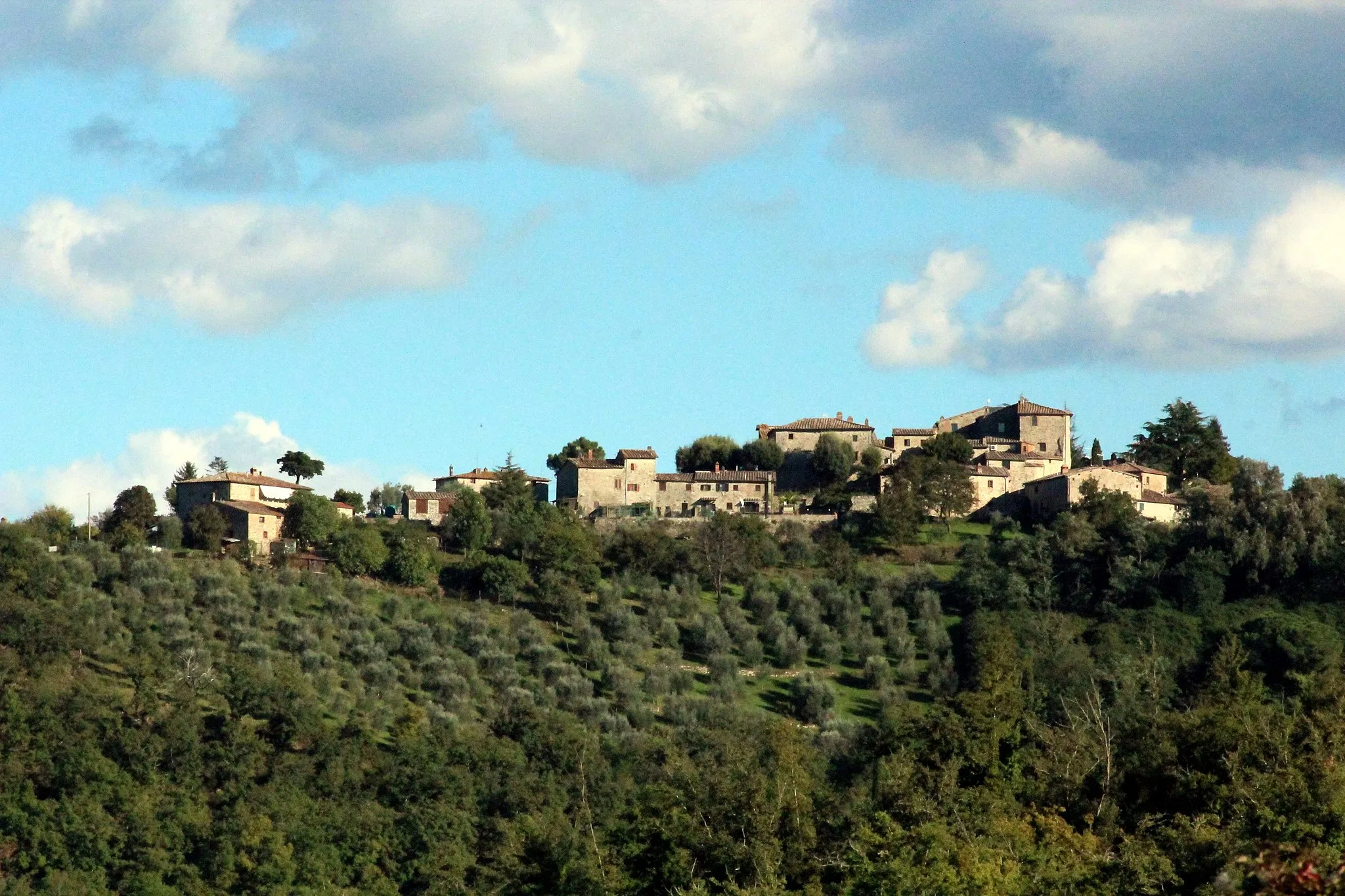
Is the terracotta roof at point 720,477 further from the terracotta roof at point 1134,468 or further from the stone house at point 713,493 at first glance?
the terracotta roof at point 1134,468

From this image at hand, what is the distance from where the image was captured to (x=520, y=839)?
49.7 meters

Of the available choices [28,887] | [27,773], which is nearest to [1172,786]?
[28,887]

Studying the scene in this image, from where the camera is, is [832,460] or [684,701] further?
[832,460]

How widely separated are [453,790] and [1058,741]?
18.9m

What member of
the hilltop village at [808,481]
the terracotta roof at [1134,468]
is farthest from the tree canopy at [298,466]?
the terracotta roof at [1134,468]

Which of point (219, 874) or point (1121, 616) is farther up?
point (1121, 616)

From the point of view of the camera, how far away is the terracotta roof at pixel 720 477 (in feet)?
280

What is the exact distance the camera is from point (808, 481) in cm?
8619

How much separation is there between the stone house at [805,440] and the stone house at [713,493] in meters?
1.26

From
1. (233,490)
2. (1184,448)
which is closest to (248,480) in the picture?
(233,490)

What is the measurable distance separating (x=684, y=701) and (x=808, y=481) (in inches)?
801

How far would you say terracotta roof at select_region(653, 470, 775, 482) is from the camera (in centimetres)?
8531

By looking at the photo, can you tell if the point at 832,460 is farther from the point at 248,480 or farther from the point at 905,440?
the point at 248,480

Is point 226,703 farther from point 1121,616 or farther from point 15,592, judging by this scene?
point 1121,616
